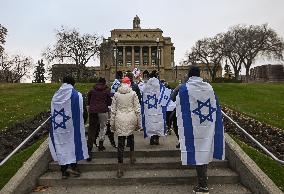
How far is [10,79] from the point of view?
77.9 meters

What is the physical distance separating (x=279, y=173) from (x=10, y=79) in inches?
2913

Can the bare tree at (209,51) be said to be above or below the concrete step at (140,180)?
above

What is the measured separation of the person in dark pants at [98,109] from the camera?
1009 centimetres

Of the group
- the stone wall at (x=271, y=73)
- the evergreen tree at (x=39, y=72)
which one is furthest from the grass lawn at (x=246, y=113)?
the evergreen tree at (x=39, y=72)

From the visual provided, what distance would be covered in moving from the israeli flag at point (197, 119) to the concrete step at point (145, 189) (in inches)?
23.7

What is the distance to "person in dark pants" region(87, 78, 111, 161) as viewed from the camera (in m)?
10.1

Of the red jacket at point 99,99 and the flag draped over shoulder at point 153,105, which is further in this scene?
the flag draped over shoulder at point 153,105

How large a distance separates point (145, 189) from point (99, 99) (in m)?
2.58

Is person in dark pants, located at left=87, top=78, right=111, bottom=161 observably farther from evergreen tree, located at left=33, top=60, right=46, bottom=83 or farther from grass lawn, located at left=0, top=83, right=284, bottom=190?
evergreen tree, located at left=33, top=60, right=46, bottom=83

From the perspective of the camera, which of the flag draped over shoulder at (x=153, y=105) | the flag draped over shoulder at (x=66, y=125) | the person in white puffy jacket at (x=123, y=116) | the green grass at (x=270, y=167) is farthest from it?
the flag draped over shoulder at (x=153, y=105)

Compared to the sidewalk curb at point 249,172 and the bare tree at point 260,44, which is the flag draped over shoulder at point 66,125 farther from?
the bare tree at point 260,44

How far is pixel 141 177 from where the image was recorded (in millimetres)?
8805

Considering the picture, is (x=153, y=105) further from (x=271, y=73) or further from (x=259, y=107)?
(x=271, y=73)

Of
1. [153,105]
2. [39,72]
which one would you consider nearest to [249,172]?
[153,105]
